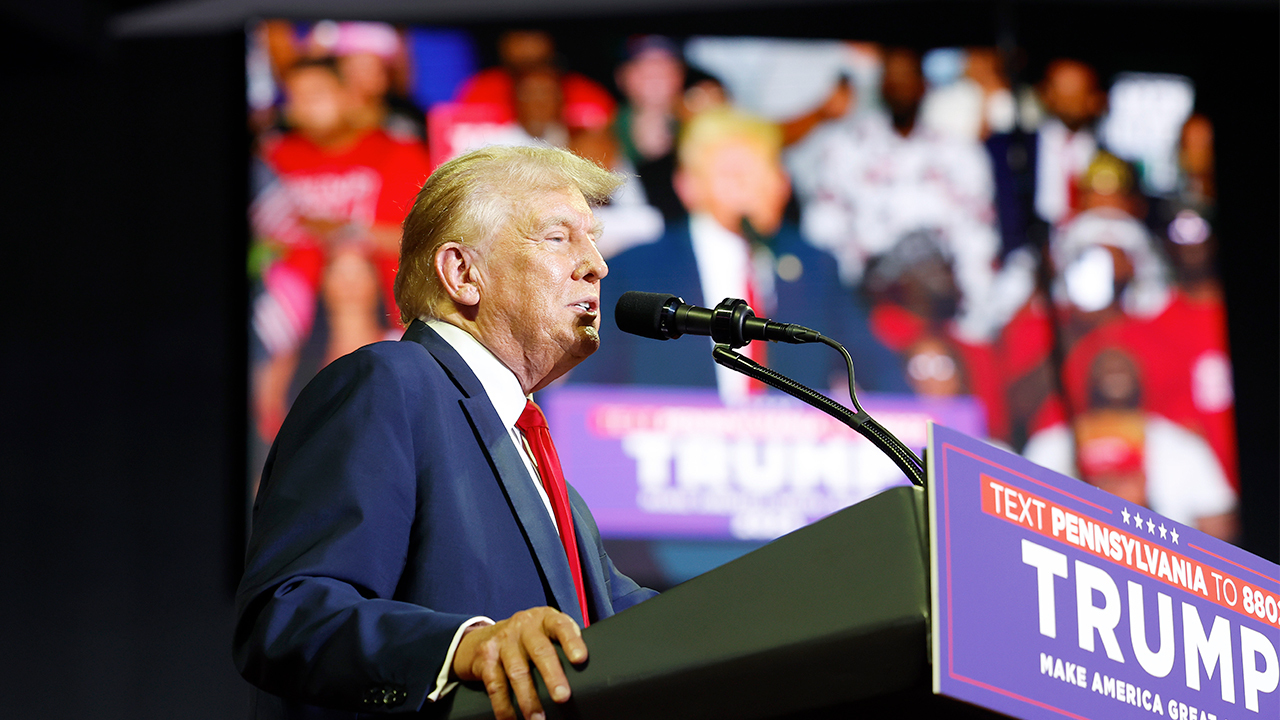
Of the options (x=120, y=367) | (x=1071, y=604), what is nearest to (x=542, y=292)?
(x=1071, y=604)

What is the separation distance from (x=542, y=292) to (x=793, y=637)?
34.3 inches

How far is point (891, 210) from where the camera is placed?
4512mm

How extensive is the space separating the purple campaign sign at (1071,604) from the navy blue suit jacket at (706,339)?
10.1 ft

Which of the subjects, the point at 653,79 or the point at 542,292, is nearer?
the point at 542,292

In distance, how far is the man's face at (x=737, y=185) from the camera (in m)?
4.38

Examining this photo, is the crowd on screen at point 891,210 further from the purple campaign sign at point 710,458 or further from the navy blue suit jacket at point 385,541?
the navy blue suit jacket at point 385,541

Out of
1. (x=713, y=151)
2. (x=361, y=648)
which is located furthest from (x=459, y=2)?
(x=361, y=648)

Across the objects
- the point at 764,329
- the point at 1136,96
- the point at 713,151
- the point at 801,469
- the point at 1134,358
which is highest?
the point at 1136,96

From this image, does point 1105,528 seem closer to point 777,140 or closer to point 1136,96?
point 777,140

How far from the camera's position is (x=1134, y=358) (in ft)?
15.2

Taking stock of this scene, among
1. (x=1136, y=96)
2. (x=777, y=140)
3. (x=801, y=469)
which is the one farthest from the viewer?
(x=1136, y=96)

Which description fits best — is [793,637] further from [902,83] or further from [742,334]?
[902,83]

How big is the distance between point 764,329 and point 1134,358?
3601 mm

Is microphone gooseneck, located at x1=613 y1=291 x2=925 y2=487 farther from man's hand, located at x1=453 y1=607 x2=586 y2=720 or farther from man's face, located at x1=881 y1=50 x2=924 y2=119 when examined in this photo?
man's face, located at x1=881 y1=50 x2=924 y2=119
